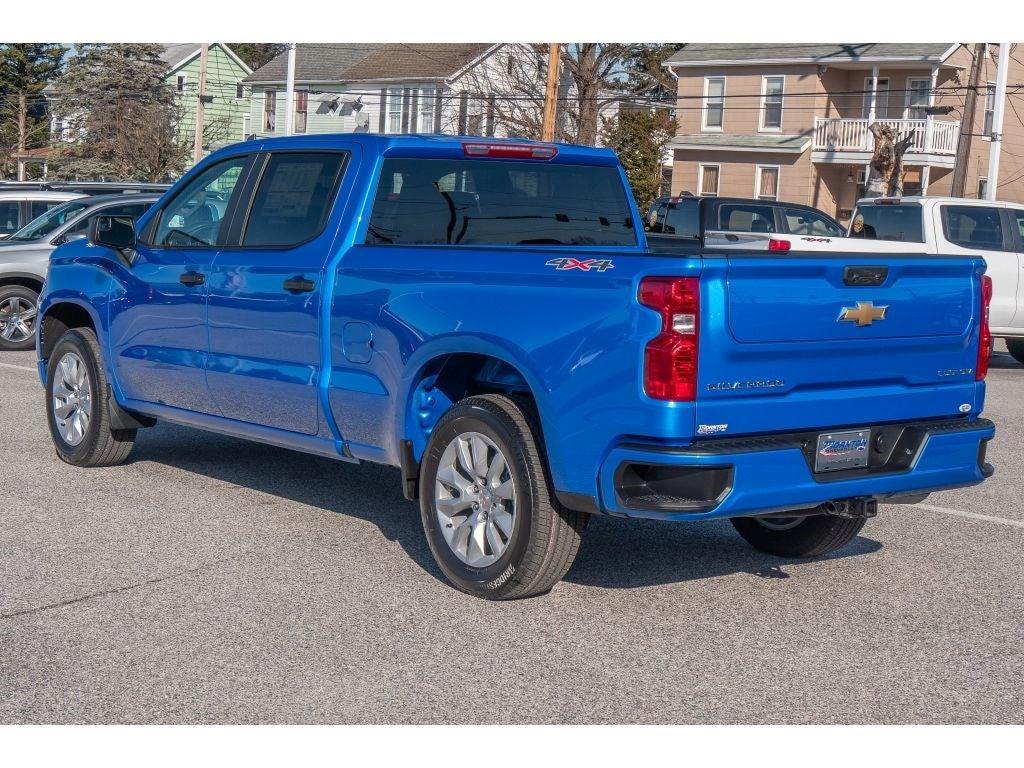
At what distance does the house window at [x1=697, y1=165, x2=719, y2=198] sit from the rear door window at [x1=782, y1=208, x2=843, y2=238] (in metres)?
25.0

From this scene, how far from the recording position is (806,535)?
6844 millimetres

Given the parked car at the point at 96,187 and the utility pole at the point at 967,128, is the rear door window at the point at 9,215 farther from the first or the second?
the utility pole at the point at 967,128

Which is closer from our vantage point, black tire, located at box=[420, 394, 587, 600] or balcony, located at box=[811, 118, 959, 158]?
black tire, located at box=[420, 394, 587, 600]

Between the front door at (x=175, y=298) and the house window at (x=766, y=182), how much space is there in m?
40.0

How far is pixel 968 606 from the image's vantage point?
6.14 m

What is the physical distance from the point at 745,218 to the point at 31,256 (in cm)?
1213

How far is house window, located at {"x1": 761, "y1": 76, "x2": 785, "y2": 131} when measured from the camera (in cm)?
4659

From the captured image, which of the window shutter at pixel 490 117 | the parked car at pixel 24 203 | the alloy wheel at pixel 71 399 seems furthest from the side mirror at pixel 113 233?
the window shutter at pixel 490 117

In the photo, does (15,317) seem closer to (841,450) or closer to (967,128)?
(841,450)

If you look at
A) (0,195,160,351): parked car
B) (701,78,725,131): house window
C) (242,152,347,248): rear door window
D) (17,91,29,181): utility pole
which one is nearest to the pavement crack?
(242,152,347,248): rear door window

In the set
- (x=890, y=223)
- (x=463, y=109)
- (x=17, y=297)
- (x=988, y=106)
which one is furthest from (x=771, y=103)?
(x=17, y=297)

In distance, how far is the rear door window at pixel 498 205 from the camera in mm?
6969

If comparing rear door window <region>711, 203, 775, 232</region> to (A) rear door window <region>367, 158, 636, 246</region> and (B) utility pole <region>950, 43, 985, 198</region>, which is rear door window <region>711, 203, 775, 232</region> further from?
(A) rear door window <region>367, 158, 636, 246</region>

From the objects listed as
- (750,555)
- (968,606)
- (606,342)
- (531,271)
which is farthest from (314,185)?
(968,606)
